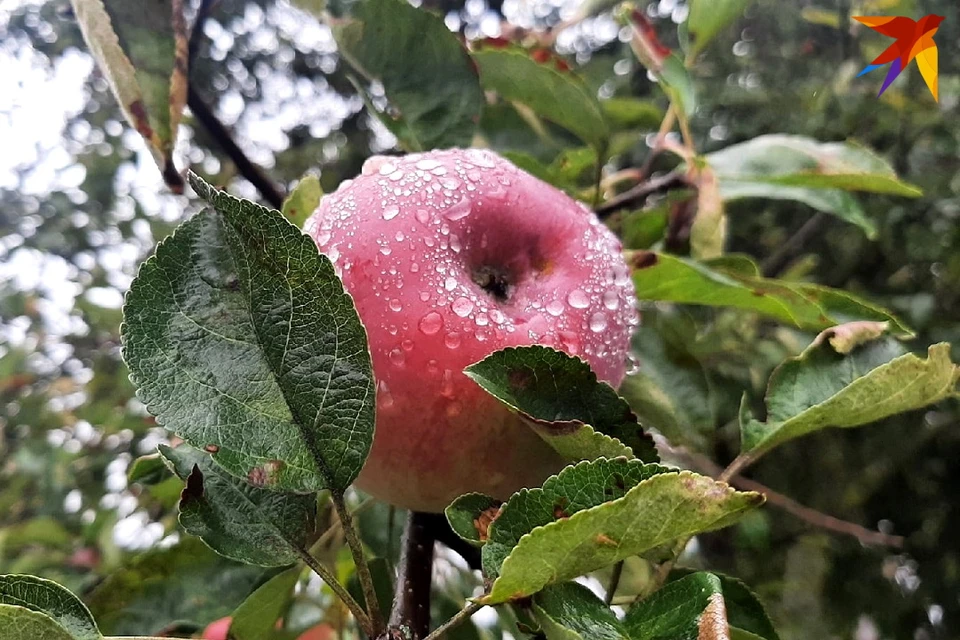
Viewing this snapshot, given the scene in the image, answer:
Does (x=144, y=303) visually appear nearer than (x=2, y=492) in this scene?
Yes

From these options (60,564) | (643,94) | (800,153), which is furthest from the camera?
(643,94)

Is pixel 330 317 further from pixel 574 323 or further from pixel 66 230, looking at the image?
pixel 66 230

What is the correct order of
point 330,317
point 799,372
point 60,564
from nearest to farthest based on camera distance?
point 330,317 → point 799,372 → point 60,564

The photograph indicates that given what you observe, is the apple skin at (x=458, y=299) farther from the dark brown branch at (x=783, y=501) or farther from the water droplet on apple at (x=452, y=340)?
the dark brown branch at (x=783, y=501)

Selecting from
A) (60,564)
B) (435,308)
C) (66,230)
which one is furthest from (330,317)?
(66,230)

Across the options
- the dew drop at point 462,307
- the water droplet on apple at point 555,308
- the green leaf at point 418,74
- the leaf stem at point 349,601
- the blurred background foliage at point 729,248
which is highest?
the green leaf at point 418,74

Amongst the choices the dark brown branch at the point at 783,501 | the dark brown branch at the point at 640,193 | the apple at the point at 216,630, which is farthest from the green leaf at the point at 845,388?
the apple at the point at 216,630
